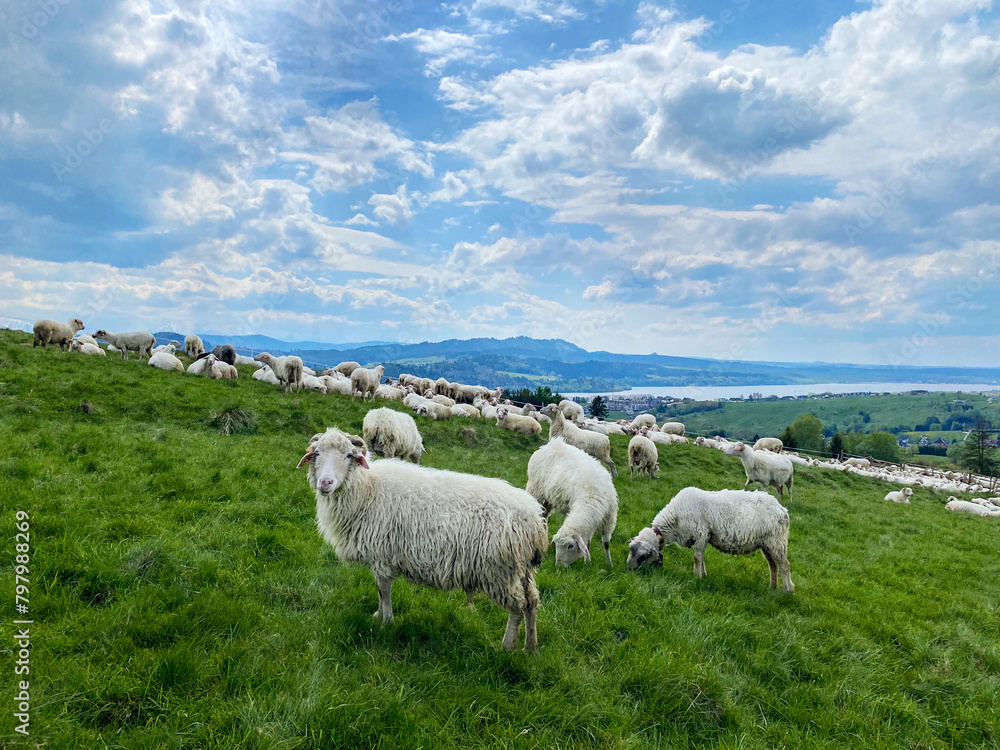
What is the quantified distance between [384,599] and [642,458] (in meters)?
14.9

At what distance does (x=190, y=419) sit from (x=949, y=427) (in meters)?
223

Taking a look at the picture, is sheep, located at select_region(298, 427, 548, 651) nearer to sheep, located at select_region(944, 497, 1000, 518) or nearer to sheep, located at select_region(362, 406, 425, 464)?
sheep, located at select_region(362, 406, 425, 464)

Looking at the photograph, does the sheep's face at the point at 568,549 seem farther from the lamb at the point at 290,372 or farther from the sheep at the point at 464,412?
the lamb at the point at 290,372

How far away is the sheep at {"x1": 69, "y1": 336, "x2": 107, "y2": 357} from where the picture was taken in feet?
68.5

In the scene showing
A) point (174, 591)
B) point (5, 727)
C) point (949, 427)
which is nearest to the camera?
point (5, 727)

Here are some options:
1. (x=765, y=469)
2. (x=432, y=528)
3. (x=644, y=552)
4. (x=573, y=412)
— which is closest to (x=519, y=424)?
(x=573, y=412)

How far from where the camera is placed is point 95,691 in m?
3.68

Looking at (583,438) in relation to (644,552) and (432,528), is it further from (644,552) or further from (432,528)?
(432,528)

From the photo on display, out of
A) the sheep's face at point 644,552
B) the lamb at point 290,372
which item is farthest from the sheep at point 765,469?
the lamb at point 290,372

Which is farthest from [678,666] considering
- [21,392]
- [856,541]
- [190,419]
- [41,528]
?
[21,392]

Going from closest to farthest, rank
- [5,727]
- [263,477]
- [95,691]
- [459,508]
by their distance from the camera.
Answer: [5,727] < [95,691] < [459,508] < [263,477]

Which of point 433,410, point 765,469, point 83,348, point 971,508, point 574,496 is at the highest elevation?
point 83,348

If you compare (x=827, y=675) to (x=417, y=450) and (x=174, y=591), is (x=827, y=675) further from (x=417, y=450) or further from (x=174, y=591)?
(x=417, y=450)

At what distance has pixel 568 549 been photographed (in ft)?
27.1
